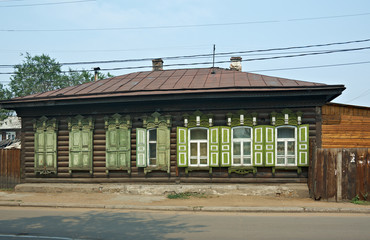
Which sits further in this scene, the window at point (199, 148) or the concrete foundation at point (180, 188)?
the window at point (199, 148)

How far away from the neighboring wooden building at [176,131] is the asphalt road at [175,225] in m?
3.64

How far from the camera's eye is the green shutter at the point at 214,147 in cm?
1386

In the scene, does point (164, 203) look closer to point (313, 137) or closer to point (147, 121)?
point (147, 121)

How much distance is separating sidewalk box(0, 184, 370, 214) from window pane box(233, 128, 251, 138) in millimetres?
2211

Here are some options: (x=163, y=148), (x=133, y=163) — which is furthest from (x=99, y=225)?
(x=133, y=163)

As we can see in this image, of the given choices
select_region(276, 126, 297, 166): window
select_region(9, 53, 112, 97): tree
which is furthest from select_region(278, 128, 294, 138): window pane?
select_region(9, 53, 112, 97): tree

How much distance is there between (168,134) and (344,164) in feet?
20.7

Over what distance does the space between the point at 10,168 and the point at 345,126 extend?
540 inches

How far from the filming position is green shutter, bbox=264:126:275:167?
13.5 m

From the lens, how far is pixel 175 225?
28.1ft

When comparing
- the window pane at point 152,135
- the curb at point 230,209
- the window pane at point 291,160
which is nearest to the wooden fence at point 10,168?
the curb at point 230,209

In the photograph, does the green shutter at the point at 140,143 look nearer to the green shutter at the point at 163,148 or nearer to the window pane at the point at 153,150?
the window pane at the point at 153,150

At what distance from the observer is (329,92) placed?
504 inches

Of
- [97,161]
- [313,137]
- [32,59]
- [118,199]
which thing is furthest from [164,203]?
[32,59]
